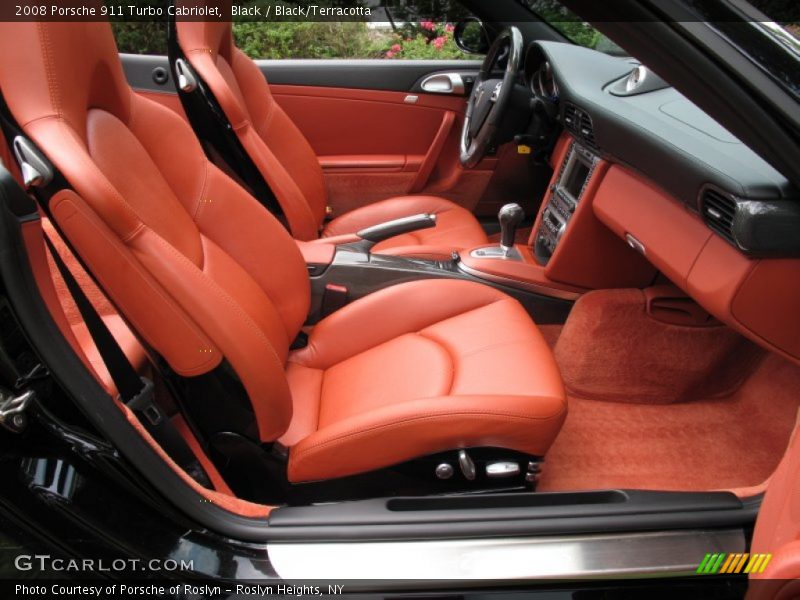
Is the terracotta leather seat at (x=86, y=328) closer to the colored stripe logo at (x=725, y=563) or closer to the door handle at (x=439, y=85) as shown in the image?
the colored stripe logo at (x=725, y=563)

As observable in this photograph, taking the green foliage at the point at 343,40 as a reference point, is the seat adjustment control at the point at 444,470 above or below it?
below

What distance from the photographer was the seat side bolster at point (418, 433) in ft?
3.38

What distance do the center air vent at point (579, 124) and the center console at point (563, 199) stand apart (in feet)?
0.18

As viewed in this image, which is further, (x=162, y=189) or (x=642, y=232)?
(x=642, y=232)

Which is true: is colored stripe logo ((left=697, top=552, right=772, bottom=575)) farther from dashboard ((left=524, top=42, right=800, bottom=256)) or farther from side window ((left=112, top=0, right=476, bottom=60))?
side window ((left=112, top=0, right=476, bottom=60))

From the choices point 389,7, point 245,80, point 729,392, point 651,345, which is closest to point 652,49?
point 651,345

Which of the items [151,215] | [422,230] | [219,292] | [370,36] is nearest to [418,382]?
[219,292]

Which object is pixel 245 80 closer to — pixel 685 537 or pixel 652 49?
pixel 652 49

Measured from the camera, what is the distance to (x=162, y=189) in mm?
1058

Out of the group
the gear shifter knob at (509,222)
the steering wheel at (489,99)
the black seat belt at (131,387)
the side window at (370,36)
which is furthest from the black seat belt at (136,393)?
the side window at (370,36)

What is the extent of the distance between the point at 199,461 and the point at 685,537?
0.76m

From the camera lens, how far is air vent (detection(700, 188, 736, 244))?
1.04 meters

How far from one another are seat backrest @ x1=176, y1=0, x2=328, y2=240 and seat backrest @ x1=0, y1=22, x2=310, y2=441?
0.60 m

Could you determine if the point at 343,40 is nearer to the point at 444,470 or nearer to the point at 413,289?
the point at 413,289
